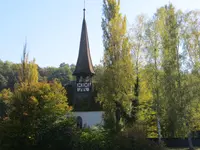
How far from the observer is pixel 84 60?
1373 inches

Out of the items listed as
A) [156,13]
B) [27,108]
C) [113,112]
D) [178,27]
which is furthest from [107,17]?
[27,108]

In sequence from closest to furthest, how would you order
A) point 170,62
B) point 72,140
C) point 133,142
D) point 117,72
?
1. point 133,142
2. point 72,140
3. point 170,62
4. point 117,72

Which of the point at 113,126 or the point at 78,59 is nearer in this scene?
the point at 113,126

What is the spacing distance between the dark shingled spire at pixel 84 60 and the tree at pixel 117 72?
10.7 m

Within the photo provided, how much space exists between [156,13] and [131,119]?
8.30m

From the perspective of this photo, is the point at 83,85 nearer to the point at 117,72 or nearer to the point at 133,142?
the point at 117,72

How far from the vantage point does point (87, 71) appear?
34.3 meters

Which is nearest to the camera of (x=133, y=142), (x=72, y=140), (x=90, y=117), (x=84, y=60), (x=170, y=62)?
(x=133, y=142)

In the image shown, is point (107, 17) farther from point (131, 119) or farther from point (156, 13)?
point (131, 119)

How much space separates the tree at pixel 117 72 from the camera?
22.2 meters

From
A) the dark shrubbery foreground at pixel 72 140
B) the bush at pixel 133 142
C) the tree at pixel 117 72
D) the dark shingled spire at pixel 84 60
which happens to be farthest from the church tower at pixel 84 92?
the bush at pixel 133 142

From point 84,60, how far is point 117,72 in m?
13.1

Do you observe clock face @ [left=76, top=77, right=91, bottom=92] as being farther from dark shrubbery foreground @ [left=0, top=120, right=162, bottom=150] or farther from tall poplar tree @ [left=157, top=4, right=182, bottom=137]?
dark shrubbery foreground @ [left=0, top=120, right=162, bottom=150]

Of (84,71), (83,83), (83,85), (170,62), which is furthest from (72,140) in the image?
(84,71)
